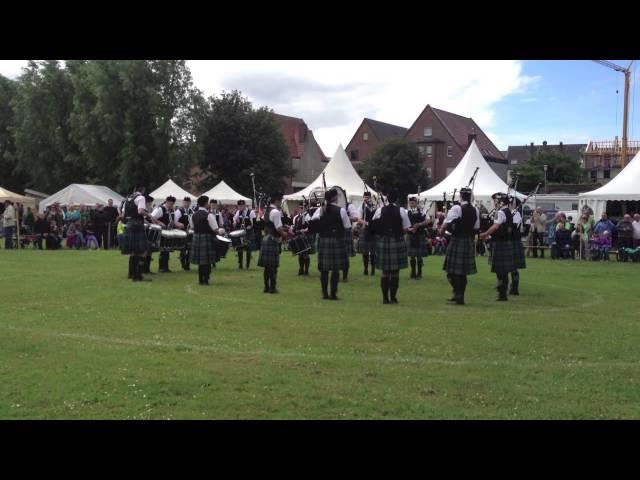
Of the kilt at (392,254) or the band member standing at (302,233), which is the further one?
the band member standing at (302,233)

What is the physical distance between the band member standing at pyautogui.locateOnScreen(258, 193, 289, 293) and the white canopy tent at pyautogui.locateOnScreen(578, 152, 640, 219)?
13683 mm

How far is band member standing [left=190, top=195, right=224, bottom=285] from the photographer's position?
11836mm

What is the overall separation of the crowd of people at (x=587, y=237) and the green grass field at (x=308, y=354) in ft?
29.2

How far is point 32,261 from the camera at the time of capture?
1673 cm

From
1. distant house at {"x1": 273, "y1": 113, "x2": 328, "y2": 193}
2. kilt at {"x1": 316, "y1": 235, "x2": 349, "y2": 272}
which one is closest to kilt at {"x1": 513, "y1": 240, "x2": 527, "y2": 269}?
kilt at {"x1": 316, "y1": 235, "x2": 349, "y2": 272}

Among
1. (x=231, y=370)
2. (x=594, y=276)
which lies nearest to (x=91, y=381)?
(x=231, y=370)

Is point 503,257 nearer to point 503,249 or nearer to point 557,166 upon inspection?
point 503,249

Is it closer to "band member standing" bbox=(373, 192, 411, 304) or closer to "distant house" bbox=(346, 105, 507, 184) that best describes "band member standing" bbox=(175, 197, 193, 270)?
"band member standing" bbox=(373, 192, 411, 304)

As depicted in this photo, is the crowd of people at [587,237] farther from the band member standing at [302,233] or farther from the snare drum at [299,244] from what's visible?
the snare drum at [299,244]

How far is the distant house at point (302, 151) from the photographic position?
6272 cm

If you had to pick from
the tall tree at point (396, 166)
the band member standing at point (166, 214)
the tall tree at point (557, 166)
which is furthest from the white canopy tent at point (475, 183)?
the tall tree at point (557, 166)

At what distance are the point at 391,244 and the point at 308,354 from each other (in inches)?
153

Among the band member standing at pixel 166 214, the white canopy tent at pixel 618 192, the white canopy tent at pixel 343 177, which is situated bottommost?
the band member standing at pixel 166 214

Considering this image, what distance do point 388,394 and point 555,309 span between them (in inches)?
217
